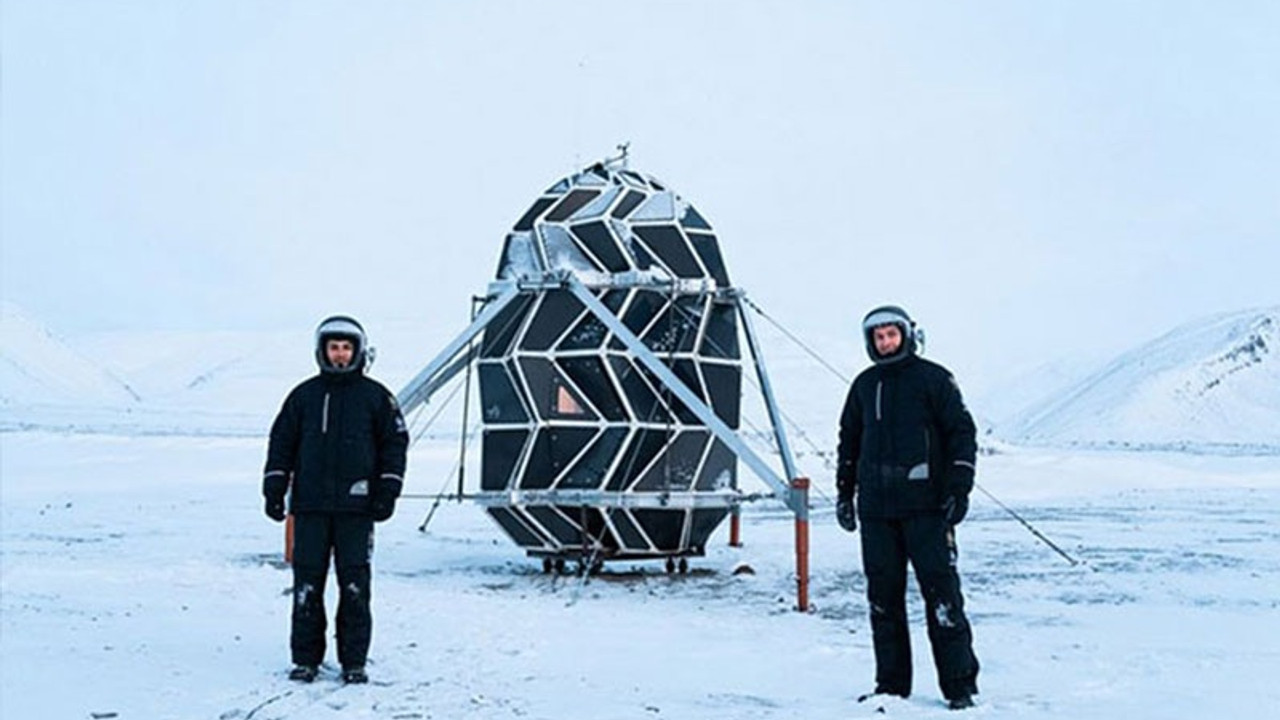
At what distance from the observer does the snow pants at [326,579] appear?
7.80 meters

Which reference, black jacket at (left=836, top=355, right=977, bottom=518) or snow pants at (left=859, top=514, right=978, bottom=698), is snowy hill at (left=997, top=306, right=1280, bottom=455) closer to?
snow pants at (left=859, top=514, right=978, bottom=698)

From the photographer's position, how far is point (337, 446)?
309 inches

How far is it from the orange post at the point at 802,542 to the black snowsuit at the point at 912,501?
4.29 meters

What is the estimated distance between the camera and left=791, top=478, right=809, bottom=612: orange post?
11781 millimetres

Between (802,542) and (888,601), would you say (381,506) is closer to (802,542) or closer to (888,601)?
(888,601)

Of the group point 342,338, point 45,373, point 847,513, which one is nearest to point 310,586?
point 342,338

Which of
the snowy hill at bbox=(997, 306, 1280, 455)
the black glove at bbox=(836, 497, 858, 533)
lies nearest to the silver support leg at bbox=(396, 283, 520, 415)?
the black glove at bbox=(836, 497, 858, 533)

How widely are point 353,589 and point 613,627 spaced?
3.25m

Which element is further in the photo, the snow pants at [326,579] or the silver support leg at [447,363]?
the silver support leg at [447,363]

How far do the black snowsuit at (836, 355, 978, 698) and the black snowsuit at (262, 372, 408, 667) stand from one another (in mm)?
2453

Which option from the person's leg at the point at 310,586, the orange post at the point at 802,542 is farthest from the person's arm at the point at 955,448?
the orange post at the point at 802,542

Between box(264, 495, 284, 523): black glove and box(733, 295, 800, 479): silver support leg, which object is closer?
box(264, 495, 284, 523): black glove

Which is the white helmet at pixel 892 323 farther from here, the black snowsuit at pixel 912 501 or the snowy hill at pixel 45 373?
the snowy hill at pixel 45 373

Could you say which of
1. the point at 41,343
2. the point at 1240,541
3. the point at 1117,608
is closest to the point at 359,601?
the point at 1117,608
